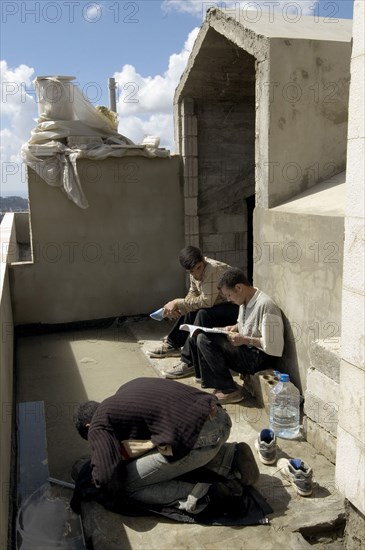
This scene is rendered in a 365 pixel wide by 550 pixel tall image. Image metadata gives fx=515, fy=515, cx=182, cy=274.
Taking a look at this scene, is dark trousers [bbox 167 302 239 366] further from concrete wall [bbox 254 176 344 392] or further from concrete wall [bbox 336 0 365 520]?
concrete wall [bbox 336 0 365 520]

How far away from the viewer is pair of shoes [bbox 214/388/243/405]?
5.12m

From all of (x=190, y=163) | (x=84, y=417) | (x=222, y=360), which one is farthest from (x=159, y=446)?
(x=190, y=163)

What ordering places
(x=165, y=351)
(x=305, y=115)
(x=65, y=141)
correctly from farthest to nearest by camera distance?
(x=65, y=141) → (x=165, y=351) → (x=305, y=115)

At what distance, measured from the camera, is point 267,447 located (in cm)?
404

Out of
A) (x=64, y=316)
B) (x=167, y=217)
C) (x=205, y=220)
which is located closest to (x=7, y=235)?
(x=64, y=316)

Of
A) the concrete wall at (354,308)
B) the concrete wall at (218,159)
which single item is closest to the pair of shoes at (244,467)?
the concrete wall at (354,308)

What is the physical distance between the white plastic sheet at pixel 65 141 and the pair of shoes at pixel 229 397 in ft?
11.9

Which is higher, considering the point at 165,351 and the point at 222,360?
the point at 222,360

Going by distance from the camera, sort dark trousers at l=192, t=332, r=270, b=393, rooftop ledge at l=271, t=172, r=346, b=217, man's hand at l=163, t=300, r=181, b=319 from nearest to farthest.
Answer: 1. rooftop ledge at l=271, t=172, r=346, b=217
2. dark trousers at l=192, t=332, r=270, b=393
3. man's hand at l=163, t=300, r=181, b=319

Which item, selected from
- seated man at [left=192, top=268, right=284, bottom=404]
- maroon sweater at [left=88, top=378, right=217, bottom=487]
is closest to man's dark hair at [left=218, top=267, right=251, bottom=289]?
seated man at [left=192, top=268, right=284, bottom=404]

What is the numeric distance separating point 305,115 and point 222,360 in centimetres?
264

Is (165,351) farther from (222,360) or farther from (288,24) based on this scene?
(288,24)

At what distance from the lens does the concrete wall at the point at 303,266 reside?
→ 4279mm

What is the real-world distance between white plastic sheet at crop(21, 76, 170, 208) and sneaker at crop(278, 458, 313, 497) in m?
4.85
